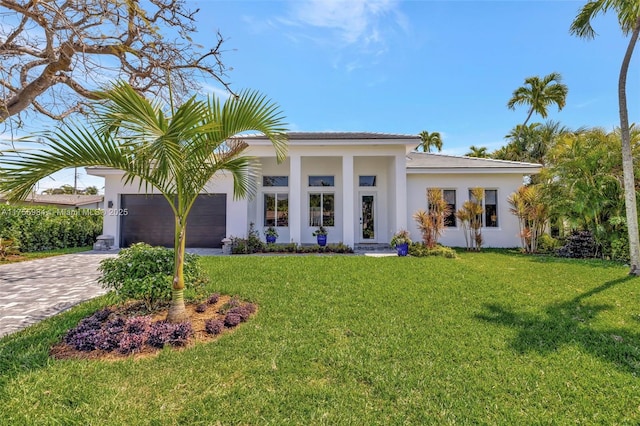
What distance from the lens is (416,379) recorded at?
3.20m

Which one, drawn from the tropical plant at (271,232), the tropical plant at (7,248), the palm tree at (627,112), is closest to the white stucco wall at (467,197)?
the palm tree at (627,112)

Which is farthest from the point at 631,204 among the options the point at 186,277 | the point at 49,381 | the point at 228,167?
the point at 49,381

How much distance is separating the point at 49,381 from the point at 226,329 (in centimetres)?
203

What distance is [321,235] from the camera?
44.0 feet

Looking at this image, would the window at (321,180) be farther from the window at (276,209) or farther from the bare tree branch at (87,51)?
the bare tree branch at (87,51)

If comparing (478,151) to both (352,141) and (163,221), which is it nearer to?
(352,141)

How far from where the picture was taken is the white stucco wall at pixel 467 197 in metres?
14.0

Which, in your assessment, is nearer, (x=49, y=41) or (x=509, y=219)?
(x=49, y=41)

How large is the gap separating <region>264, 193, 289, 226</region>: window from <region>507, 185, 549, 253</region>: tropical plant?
10650mm

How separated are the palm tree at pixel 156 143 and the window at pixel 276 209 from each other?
998cm

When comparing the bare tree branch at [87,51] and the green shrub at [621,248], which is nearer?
the bare tree branch at [87,51]

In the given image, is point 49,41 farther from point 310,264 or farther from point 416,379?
point 416,379

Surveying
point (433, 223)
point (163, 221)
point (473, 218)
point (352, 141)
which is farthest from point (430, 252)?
point (163, 221)

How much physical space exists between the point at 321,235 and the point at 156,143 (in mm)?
10497
